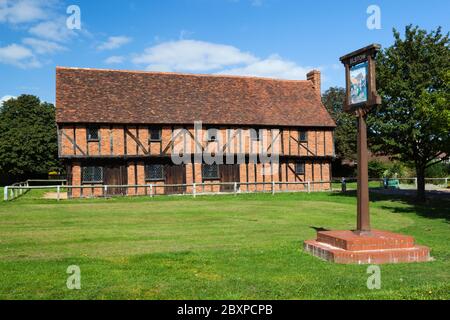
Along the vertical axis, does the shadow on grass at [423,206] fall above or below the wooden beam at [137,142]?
below

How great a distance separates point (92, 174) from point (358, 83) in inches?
840

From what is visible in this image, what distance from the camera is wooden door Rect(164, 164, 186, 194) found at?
29.5m

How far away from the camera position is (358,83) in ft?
33.9

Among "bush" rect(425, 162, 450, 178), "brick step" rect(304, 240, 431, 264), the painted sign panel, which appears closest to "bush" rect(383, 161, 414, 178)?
"bush" rect(425, 162, 450, 178)

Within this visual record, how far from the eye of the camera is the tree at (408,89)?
22750mm

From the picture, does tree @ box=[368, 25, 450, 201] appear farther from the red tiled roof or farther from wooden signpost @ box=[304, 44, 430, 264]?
wooden signpost @ box=[304, 44, 430, 264]

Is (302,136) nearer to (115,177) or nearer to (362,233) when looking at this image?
(115,177)

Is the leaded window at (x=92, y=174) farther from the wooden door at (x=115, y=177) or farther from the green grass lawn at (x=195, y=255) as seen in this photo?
the green grass lawn at (x=195, y=255)

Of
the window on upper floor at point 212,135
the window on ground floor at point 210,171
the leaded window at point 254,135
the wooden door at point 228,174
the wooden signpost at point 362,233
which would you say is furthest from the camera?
the leaded window at point 254,135

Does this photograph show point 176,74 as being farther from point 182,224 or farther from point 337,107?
point 337,107

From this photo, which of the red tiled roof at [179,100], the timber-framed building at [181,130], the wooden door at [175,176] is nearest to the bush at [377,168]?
the red tiled roof at [179,100]

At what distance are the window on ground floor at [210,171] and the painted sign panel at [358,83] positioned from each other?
802 inches

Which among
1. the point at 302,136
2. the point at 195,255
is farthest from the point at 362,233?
the point at 302,136
